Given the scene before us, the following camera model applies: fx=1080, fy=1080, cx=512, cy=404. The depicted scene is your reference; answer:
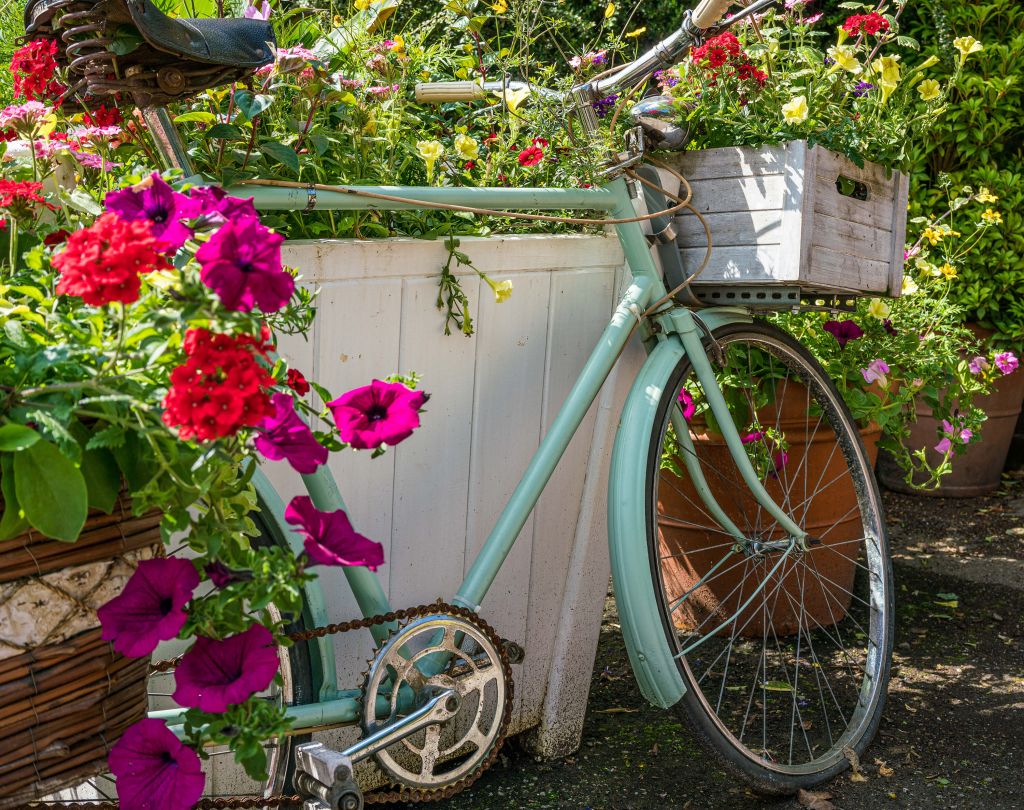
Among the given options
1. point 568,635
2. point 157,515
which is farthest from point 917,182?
point 157,515

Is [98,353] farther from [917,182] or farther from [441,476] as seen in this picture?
[917,182]

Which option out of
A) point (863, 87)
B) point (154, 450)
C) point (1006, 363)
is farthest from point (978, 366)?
point (154, 450)

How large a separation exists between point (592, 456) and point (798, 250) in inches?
21.7

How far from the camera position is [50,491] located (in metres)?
0.95

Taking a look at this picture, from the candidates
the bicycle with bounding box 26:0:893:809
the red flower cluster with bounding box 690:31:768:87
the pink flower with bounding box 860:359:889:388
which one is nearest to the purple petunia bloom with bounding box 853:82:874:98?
the red flower cluster with bounding box 690:31:768:87

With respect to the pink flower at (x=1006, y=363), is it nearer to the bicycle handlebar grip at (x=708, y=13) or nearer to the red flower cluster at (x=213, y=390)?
the bicycle handlebar grip at (x=708, y=13)

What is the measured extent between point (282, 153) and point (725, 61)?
0.92 meters

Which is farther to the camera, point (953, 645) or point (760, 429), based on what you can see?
point (953, 645)

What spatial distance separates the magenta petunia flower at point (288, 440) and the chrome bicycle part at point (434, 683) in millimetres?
554

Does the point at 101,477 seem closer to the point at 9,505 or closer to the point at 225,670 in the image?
the point at 9,505

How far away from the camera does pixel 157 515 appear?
3.64ft

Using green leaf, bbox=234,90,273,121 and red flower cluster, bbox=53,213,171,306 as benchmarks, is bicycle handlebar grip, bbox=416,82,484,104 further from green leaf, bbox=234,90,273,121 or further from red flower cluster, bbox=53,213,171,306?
red flower cluster, bbox=53,213,171,306

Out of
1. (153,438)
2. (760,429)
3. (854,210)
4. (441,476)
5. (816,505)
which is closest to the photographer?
(153,438)

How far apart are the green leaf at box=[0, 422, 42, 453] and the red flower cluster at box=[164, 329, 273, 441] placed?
113mm
